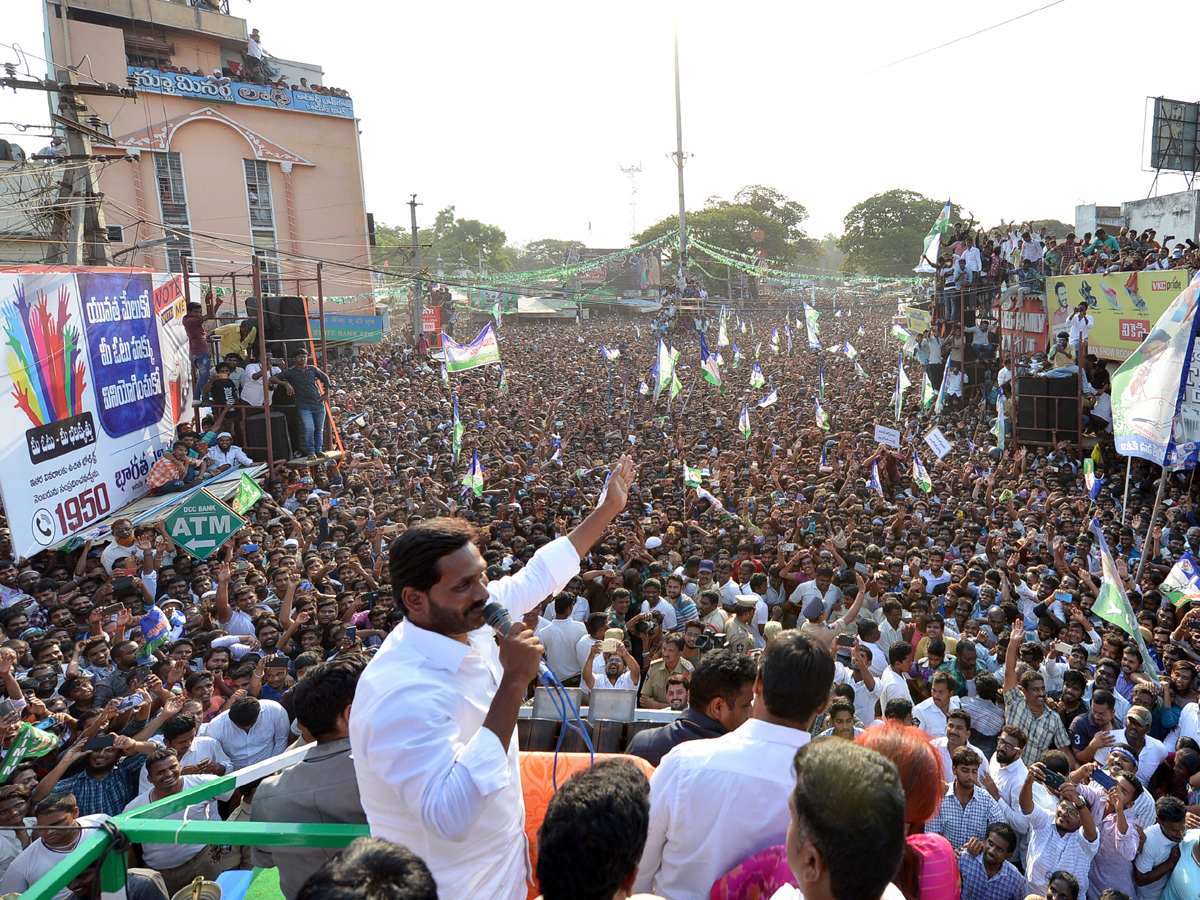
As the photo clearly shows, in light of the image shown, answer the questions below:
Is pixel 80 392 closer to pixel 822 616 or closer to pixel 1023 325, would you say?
pixel 822 616

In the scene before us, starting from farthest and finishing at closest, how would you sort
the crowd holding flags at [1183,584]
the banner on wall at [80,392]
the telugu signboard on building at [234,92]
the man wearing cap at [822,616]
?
the telugu signboard on building at [234,92] → the banner on wall at [80,392] → the crowd holding flags at [1183,584] → the man wearing cap at [822,616]

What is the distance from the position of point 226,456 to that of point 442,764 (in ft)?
32.6

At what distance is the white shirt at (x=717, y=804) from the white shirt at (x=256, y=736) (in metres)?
3.15

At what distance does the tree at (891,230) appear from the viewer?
2203 inches

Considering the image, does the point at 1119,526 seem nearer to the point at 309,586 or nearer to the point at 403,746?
the point at 309,586

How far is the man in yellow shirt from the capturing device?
1160 cm

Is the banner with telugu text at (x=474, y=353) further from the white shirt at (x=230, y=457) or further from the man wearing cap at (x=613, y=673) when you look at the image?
the man wearing cap at (x=613, y=673)

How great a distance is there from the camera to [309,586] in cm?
718

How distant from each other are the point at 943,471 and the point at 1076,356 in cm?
387

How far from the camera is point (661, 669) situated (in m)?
5.44

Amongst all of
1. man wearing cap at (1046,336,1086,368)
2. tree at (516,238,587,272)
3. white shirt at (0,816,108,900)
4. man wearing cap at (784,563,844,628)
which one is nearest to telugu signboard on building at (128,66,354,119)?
man wearing cap at (1046,336,1086,368)

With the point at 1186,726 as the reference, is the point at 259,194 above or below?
above

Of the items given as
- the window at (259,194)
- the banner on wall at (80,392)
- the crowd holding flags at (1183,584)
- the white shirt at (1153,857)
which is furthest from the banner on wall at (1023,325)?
the window at (259,194)

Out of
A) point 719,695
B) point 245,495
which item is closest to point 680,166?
point 245,495
